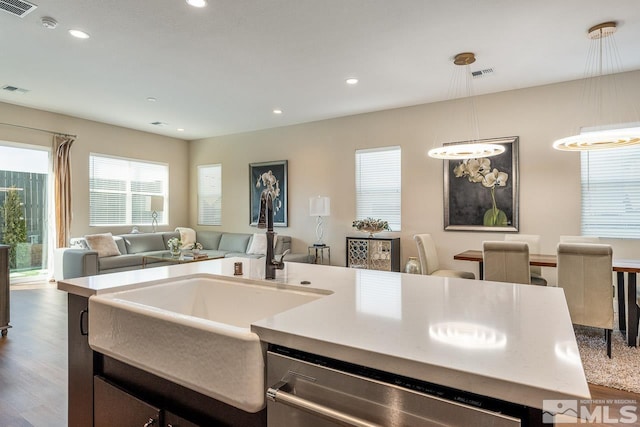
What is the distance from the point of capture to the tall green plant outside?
5469 mm

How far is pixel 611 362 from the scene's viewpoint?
9.18 feet

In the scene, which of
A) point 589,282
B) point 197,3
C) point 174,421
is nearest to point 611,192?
point 589,282

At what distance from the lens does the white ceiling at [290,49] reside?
279cm

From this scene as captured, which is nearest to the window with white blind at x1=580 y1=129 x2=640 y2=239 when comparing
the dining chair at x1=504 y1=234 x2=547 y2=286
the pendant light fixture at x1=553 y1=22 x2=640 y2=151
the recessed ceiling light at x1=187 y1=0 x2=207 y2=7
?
the pendant light fixture at x1=553 y1=22 x2=640 y2=151

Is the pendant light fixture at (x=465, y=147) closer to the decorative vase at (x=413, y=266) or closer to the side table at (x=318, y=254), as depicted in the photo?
the decorative vase at (x=413, y=266)

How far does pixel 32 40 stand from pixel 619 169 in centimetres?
626

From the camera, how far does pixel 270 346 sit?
36.1 inches

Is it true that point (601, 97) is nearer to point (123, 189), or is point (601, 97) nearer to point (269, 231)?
point (269, 231)

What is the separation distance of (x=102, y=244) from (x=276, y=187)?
2.97m

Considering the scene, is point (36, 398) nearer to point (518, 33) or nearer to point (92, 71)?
point (92, 71)

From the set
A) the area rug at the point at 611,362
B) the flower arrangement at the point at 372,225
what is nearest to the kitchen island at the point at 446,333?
the area rug at the point at 611,362

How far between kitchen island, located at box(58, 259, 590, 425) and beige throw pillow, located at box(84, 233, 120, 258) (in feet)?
15.4

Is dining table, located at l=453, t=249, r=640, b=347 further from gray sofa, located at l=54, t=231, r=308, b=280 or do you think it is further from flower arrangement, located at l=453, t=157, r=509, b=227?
gray sofa, located at l=54, t=231, r=308, b=280

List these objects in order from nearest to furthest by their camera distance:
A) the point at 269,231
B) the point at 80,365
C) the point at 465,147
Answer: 1. the point at 80,365
2. the point at 269,231
3. the point at 465,147
